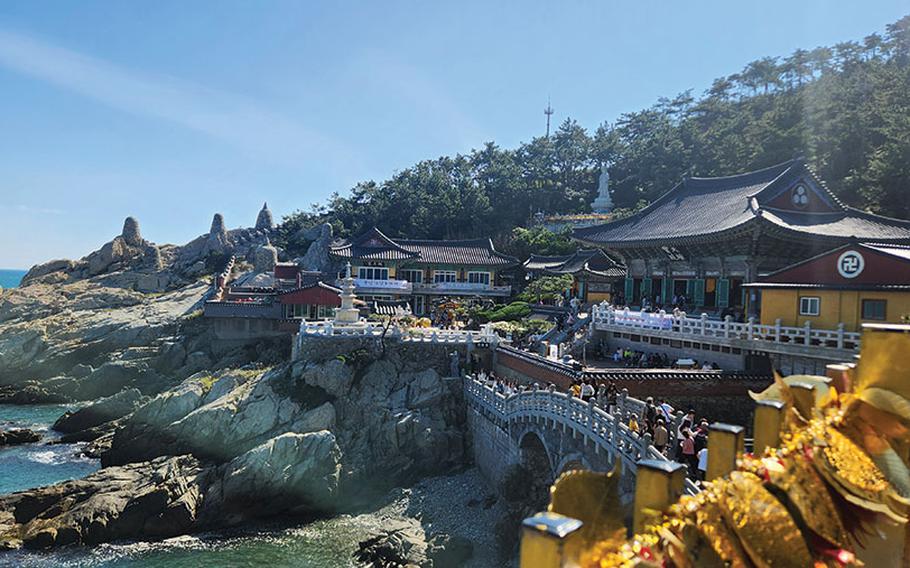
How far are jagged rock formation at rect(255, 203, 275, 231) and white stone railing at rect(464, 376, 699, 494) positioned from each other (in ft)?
215

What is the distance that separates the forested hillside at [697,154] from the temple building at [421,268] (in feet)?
68.1

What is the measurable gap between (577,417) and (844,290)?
1111cm

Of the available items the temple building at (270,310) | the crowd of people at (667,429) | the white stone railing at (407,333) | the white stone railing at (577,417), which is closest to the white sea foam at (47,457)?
the white stone railing at (407,333)

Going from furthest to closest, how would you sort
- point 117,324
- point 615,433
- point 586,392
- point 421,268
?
point 421,268
point 117,324
point 586,392
point 615,433

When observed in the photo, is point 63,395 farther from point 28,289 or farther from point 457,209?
point 457,209

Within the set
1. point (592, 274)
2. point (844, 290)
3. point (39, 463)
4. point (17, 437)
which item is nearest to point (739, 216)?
point (844, 290)

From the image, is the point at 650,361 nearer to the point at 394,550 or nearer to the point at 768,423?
the point at 394,550

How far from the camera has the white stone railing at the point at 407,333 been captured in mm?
33562

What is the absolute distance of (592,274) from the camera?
44281mm

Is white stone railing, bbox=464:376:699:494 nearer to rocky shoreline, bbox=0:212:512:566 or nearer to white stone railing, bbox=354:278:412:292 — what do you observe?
rocky shoreline, bbox=0:212:512:566

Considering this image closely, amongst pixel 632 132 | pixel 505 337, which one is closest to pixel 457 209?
pixel 632 132

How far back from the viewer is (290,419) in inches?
1169

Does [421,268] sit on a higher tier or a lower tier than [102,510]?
higher

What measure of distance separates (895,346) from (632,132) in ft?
336
